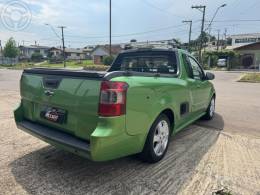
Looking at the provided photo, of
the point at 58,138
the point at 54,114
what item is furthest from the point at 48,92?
the point at 58,138

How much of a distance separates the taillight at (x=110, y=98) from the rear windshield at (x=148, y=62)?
6.25 ft

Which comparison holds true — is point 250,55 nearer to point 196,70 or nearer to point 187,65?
point 196,70

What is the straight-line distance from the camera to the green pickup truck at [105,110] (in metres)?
2.87

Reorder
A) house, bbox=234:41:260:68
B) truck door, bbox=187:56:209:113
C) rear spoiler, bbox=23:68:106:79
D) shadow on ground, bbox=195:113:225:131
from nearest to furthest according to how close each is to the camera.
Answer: rear spoiler, bbox=23:68:106:79
truck door, bbox=187:56:209:113
shadow on ground, bbox=195:113:225:131
house, bbox=234:41:260:68

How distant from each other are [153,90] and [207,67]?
140 feet

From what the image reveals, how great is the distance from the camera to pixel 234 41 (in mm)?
72250

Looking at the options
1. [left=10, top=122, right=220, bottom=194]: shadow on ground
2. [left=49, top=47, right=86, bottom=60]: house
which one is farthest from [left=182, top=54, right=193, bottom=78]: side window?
[left=49, top=47, right=86, bottom=60]: house

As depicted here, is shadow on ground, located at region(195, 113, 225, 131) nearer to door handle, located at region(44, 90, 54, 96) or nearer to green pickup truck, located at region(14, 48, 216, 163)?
green pickup truck, located at region(14, 48, 216, 163)

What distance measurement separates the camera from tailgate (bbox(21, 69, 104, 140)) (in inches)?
117

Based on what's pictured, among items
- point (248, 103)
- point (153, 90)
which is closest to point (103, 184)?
point (153, 90)

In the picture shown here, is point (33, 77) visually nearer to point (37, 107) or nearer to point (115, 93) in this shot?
point (37, 107)

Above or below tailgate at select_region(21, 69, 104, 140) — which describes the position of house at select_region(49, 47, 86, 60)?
above

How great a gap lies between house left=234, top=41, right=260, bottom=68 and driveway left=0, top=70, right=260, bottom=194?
42503 mm

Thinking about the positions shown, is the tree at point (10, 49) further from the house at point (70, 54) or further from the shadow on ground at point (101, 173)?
the shadow on ground at point (101, 173)
